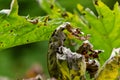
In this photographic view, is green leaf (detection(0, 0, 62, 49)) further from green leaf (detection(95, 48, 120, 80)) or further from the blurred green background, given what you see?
the blurred green background

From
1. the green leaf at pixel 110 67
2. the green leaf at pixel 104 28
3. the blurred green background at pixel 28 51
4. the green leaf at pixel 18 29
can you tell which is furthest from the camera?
the blurred green background at pixel 28 51

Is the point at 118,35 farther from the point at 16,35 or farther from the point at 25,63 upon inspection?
the point at 25,63

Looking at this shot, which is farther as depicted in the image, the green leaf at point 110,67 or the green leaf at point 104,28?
the green leaf at point 104,28

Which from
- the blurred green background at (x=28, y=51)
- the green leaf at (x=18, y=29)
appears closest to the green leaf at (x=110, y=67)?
the green leaf at (x=18, y=29)

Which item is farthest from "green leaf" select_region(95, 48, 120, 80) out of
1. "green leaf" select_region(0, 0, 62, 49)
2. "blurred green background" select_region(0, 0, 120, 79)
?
"blurred green background" select_region(0, 0, 120, 79)

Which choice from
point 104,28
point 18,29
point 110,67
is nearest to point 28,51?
point 104,28

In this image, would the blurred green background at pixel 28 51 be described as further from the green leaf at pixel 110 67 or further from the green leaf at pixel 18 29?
the green leaf at pixel 110 67

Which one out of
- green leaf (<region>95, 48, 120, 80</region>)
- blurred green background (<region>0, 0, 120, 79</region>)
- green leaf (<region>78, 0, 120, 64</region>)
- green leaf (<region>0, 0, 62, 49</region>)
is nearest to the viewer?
green leaf (<region>95, 48, 120, 80</region>)

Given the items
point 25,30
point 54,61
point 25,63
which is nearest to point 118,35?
point 25,30

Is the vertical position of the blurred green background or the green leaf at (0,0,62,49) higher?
the blurred green background
